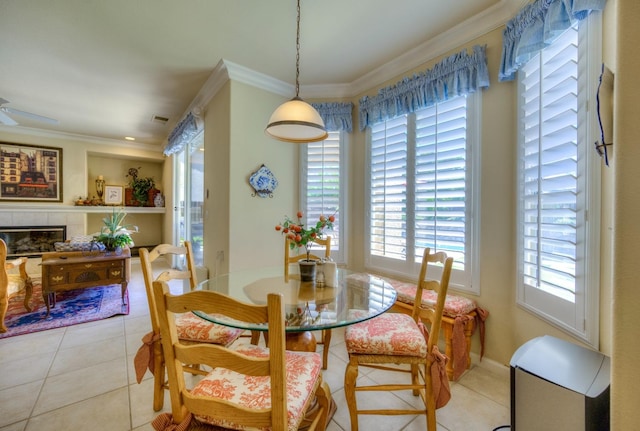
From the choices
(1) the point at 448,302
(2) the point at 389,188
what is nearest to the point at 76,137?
(2) the point at 389,188

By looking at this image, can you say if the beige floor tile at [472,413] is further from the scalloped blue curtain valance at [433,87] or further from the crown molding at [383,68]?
the crown molding at [383,68]

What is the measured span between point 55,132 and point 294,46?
17.7ft

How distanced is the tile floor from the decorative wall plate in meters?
1.65

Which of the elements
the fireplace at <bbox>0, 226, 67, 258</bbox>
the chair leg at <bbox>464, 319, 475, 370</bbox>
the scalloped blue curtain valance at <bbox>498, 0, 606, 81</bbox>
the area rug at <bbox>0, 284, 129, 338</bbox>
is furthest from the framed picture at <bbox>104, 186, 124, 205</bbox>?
the scalloped blue curtain valance at <bbox>498, 0, 606, 81</bbox>

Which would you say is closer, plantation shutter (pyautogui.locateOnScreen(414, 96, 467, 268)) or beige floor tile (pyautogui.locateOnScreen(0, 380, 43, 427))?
beige floor tile (pyautogui.locateOnScreen(0, 380, 43, 427))

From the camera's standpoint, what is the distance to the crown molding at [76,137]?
15.2ft

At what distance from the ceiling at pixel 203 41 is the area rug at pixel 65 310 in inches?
103

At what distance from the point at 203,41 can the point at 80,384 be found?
9.19 ft

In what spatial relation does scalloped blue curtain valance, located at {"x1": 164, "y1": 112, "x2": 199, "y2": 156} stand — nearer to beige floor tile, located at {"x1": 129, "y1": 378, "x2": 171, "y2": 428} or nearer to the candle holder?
the candle holder

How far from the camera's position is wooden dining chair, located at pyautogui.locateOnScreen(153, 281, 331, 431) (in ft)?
2.39

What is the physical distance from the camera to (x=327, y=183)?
9.70 ft

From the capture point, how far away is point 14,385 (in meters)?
1.77

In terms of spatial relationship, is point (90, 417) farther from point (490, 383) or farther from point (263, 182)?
point (490, 383)

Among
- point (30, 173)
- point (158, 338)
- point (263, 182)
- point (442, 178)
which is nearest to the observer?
point (158, 338)
